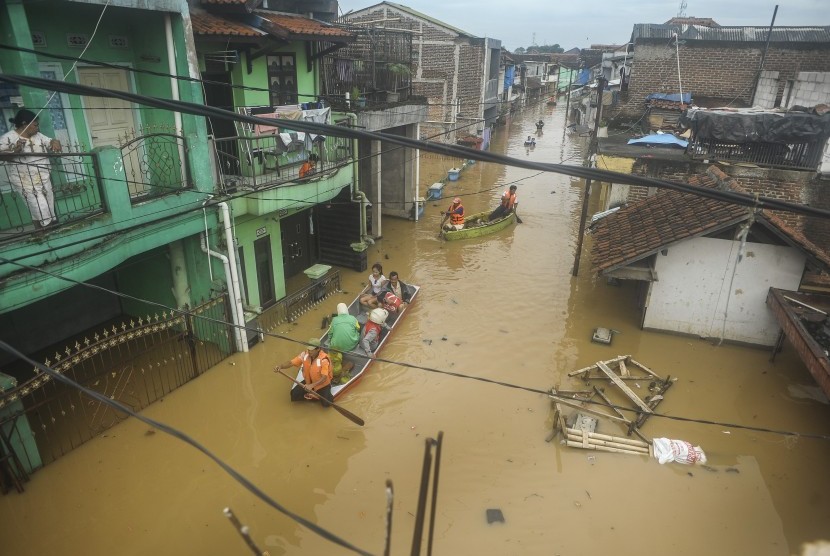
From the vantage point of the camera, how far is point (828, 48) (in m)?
20.6

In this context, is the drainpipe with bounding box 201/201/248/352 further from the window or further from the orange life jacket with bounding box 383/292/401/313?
the window

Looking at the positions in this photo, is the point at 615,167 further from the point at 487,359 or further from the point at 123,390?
the point at 123,390

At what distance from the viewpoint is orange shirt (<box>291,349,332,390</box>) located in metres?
9.19

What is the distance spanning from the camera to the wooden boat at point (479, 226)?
1875 centimetres

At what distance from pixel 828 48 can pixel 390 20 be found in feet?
68.1

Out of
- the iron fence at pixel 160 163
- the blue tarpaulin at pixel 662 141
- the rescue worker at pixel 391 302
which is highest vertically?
the iron fence at pixel 160 163

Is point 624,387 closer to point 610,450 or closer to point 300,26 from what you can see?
point 610,450

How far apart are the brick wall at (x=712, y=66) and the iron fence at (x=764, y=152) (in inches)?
352

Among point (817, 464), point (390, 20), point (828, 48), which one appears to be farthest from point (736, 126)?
point (390, 20)

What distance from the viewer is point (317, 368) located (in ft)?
30.1

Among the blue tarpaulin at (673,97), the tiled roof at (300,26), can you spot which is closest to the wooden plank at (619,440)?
the tiled roof at (300,26)

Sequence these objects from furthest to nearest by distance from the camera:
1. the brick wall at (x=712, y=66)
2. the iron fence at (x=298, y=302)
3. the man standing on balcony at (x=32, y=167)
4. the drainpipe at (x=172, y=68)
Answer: the brick wall at (x=712, y=66) → the iron fence at (x=298, y=302) → the drainpipe at (x=172, y=68) → the man standing on balcony at (x=32, y=167)

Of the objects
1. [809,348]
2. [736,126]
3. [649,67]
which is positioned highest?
[649,67]

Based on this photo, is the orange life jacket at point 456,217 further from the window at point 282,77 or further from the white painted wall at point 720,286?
the white painted wall at point 720,286
